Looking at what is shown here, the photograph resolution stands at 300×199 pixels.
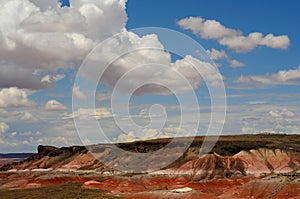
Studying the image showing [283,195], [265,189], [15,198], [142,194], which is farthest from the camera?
[15,198]

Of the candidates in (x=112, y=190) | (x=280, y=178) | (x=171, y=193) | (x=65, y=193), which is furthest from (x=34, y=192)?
(x=280, y=178)

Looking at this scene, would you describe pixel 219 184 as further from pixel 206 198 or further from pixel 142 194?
pixel 206 198

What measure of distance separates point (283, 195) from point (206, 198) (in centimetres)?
2034

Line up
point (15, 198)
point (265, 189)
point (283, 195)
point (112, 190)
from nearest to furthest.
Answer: point (283, 195) → point (265, 189) → point (15, 198) → point (112, 190)

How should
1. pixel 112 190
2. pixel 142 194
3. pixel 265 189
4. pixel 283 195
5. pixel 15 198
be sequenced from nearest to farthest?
pixel 283 195
pixel 265 189
pixel 142 194
pixel 15 198
pixel 112 190

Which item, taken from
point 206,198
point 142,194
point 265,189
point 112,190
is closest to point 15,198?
point 112,190

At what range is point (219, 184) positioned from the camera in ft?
620

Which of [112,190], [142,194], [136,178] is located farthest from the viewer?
[136,178]

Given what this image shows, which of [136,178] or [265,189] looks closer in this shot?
[265,189]

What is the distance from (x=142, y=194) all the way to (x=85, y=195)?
32061 millimetres

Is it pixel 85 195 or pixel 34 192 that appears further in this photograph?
pixel 34 192

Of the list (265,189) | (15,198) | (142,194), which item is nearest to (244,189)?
(265,189)

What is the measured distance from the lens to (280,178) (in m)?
136

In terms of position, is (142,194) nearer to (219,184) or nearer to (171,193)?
(171,193)
